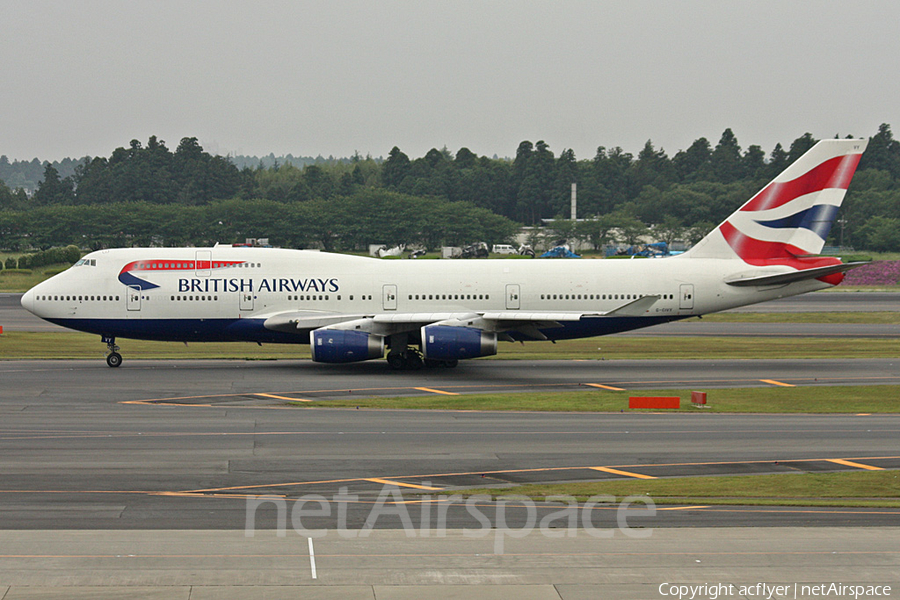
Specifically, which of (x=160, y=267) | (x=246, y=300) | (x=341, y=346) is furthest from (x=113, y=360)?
(x=341, y=346)

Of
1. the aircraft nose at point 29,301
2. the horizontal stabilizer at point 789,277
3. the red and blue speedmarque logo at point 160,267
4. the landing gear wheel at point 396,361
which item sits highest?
the red and blue speedmarque logo at point 160,267

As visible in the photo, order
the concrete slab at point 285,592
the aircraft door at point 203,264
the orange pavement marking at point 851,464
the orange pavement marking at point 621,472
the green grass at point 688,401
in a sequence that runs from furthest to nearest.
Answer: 1. the aircraft door at point 203,264
2. the green grass at point 688,401
3. the orange pavement marking at point 851,464
4. the orange pavement marking at point 621,472
5. the concrete slab at point 285,592

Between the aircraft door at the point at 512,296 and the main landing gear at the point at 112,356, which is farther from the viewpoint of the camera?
the aircraft door at the point at 512,296

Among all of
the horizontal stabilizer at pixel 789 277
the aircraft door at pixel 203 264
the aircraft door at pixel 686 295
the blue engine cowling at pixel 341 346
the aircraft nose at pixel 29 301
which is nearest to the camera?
the blue engine cowling at pixel 341 346

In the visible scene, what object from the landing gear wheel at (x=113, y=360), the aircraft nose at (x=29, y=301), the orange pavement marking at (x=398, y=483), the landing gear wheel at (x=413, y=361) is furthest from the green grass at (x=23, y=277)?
the orange pavement marking at (x=398, y=483)

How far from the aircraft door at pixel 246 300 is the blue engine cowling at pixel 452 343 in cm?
865

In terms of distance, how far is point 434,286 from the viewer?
4272 cm

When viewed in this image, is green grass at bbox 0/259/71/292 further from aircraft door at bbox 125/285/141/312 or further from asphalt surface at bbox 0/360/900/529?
asphalt surface at bbox 0/360/900/529

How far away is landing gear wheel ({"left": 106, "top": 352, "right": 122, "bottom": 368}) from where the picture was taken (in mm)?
41903

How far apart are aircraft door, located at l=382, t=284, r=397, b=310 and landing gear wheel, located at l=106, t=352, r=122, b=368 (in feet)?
41.6

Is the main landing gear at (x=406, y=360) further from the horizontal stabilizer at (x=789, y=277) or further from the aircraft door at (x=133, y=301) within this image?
the horizontal stabilizer at (x=789, y=277)

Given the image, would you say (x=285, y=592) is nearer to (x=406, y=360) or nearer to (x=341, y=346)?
(x=341, y=346)

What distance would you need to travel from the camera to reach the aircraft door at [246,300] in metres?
41.9

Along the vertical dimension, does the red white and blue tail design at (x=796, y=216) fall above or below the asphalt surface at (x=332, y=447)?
above
